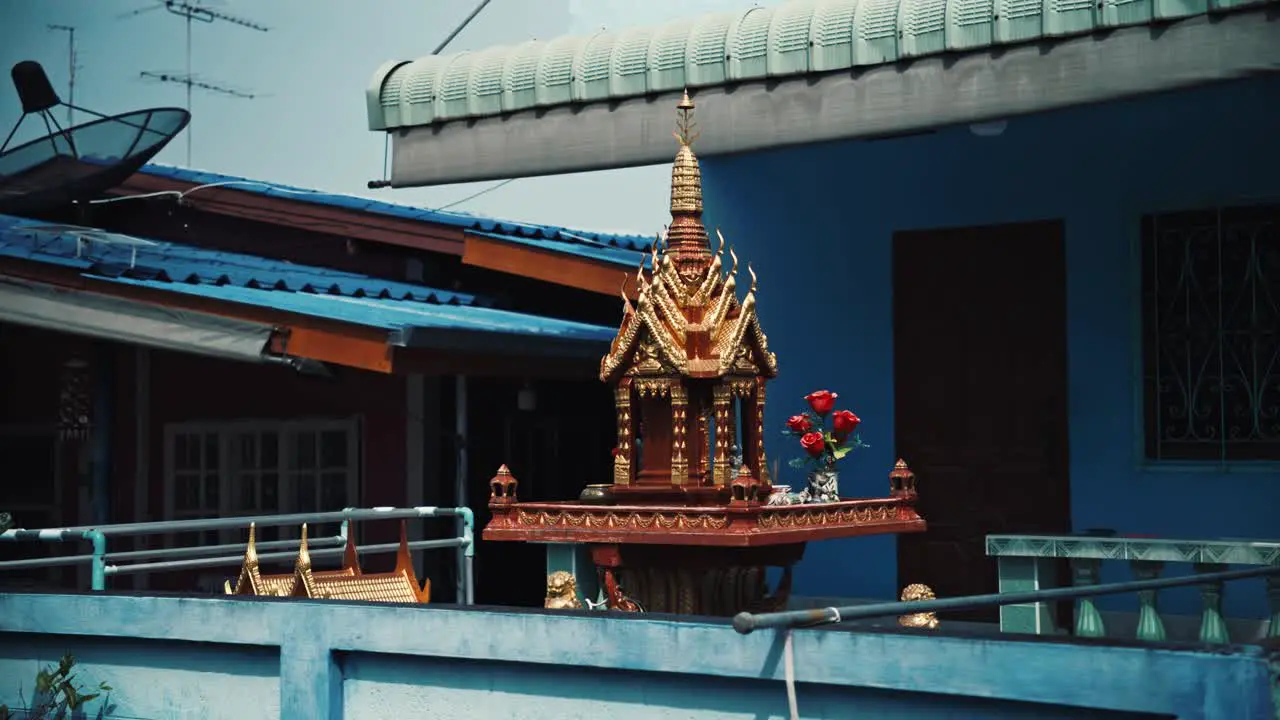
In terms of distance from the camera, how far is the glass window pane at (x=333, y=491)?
16.8 m

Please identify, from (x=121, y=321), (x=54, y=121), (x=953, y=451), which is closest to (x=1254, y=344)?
(x=953, y=451)

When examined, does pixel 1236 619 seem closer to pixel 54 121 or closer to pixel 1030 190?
pixel 1030 190

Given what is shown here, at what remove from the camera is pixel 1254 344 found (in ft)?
39.2

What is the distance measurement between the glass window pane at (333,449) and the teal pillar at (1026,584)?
825cm

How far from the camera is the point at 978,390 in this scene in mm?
13336

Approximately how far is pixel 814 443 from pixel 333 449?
22.7 ft

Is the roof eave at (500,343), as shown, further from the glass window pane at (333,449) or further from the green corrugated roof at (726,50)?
the glass window pane at (333,449)

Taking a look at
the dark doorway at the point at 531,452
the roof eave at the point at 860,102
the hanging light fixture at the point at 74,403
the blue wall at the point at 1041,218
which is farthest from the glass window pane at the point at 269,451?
the blue wall at the point at 1041,218

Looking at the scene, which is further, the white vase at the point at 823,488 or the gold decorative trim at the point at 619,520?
the white vase at the point at 823,488

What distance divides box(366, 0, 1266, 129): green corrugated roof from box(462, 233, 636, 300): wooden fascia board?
6.82 feet

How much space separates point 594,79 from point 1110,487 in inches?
184

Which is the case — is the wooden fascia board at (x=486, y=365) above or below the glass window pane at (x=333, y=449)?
above

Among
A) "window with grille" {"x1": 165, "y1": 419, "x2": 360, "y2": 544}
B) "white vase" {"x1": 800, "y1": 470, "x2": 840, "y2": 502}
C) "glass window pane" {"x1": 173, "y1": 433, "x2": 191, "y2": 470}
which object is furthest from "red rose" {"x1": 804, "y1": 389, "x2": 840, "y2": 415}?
"glass window pane" {"x1": 173, "y1": 433, "x2": 191, "y2": 470}

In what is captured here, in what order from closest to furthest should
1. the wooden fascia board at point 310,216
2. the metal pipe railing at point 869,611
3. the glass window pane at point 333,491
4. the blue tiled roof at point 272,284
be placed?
the metal pipe railing at point 869,611 < the blue tiled roof at point 272,284 < the glass window pane at point 333,491 < the wooden fascia board at point 310,216
